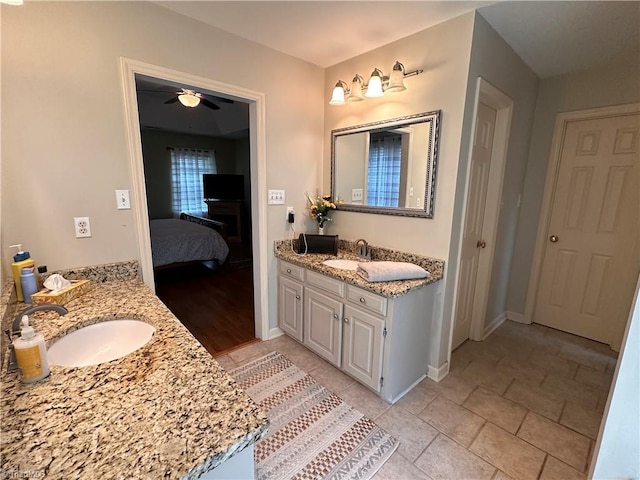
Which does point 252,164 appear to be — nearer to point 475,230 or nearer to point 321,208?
point 321,208

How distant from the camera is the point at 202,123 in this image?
243 inches

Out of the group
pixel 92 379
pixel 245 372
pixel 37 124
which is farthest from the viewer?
pixel 245 372

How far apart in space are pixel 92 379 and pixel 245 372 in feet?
4.68

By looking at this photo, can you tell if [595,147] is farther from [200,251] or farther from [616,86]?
[200,251]

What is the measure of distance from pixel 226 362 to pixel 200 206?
557 centimetres

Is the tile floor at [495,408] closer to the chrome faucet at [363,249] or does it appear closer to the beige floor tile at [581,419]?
the beige floor tile at [581,419]

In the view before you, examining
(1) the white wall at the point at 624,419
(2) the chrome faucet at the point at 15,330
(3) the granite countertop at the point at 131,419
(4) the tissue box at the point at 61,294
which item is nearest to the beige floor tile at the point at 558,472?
(1) the white wall at the point at 624,419

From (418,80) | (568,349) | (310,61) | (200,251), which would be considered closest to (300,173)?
(310,61)

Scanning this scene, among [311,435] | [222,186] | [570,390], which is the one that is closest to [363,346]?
[311,435]

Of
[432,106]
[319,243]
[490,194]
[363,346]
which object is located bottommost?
[363,346]

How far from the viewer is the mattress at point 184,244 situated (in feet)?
12.5

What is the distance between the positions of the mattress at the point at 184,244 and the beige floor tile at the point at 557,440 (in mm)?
3906

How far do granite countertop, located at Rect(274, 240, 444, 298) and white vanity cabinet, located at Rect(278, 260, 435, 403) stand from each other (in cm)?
6

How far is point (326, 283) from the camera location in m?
2.10
